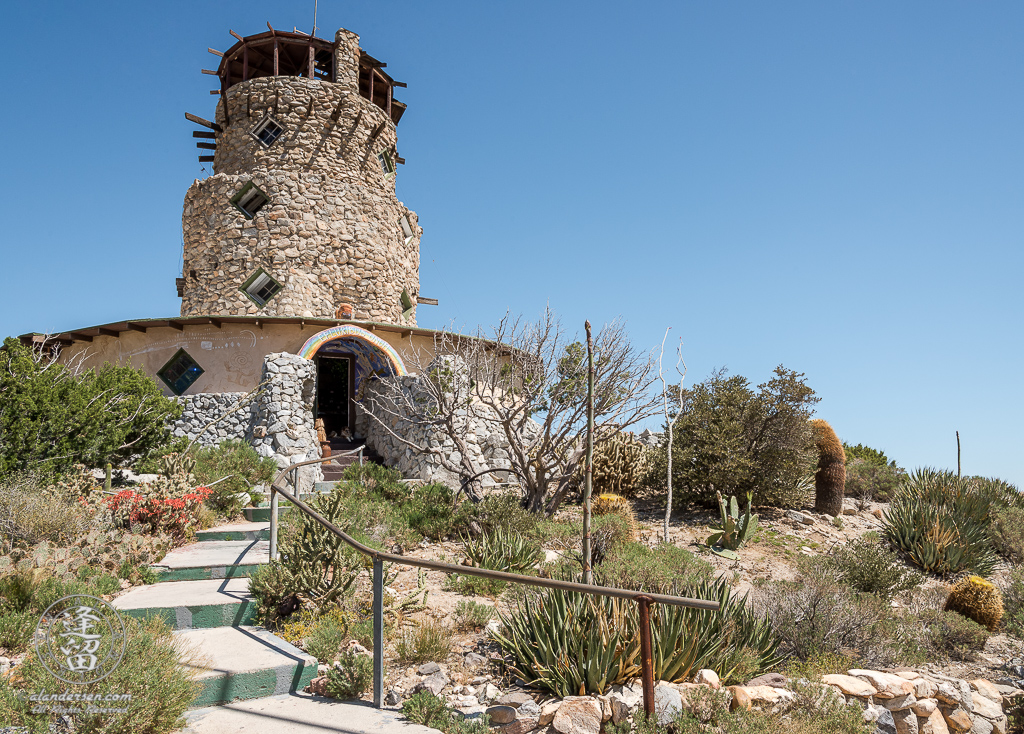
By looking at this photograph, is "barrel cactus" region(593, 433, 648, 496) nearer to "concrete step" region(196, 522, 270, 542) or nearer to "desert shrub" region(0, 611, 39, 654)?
"concrete step" region(196, 522, 270, 542)

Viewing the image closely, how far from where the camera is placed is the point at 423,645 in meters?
5.19

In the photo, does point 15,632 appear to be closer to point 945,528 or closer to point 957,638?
point 957,638

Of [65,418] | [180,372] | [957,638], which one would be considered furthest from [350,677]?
[180,372]

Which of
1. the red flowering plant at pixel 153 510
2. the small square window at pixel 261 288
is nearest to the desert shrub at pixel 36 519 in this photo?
the red flowering plant at pixel 153 510

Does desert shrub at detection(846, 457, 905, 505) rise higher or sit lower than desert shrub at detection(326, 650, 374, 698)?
higher

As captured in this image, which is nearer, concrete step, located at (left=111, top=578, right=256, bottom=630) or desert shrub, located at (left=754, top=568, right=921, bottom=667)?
concrete step, located at (left=111, top=578, right=256, bottom=630)

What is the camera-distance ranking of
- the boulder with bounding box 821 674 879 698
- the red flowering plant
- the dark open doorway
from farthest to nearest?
the dark open doorway
the red flowering plant
the boulder with bounding box 821 674 879 698

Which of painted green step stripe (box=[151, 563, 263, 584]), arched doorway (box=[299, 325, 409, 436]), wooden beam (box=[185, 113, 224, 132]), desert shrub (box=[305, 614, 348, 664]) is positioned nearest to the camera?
desert shrub (box=[305, 614, 348, 664])

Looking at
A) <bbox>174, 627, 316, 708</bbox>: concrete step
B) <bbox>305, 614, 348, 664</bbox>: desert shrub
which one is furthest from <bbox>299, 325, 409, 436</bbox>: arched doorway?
<bbox>174, 627, 316, 708</bbox>: concrete step

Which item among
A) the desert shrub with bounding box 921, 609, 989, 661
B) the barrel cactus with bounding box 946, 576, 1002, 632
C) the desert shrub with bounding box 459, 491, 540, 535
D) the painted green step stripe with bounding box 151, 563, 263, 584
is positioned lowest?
the desert shrub with bounding box 921, 609, 989, 661

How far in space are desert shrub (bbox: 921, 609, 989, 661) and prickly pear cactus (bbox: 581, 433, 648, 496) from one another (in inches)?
270

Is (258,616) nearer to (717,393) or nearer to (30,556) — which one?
(30,556)

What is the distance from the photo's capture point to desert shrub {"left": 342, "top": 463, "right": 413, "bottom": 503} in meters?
11.8

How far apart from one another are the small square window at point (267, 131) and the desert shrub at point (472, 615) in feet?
60.8
